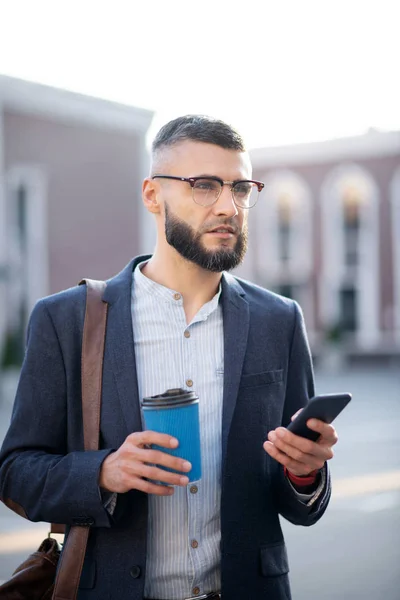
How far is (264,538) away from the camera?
91.7 inches

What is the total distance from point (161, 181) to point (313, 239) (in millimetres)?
32804

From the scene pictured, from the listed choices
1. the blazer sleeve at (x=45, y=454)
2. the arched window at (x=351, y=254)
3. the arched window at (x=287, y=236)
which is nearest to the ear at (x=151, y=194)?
the blazer sleeve at (x=45, y=454)


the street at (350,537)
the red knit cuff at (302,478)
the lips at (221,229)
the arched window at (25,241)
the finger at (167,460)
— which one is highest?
the arched window at (25,241)

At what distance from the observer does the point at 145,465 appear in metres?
1.92

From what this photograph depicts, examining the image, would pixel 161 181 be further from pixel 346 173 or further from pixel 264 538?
pixel 346 173

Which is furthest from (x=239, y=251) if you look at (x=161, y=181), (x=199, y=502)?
(x=199, y=502)

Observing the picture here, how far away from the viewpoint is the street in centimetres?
562

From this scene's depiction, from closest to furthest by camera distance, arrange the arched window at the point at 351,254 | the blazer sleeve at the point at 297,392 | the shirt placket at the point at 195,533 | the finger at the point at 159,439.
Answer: the finger at the point at 159,439
the shirt placket at the point at 195,533
the blazer sleeve at the point at 297,392
the arched window at the point at 351,254

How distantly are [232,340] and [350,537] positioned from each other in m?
5.12

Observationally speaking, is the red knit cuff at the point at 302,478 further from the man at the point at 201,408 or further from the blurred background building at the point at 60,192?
the blurred background building at the point at 60,192

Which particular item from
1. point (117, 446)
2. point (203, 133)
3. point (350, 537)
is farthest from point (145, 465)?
point (350, 537)

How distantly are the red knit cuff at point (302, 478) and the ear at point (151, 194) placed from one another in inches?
38.8

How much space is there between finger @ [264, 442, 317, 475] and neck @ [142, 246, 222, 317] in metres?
0.64

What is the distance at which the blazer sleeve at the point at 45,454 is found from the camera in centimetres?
211
